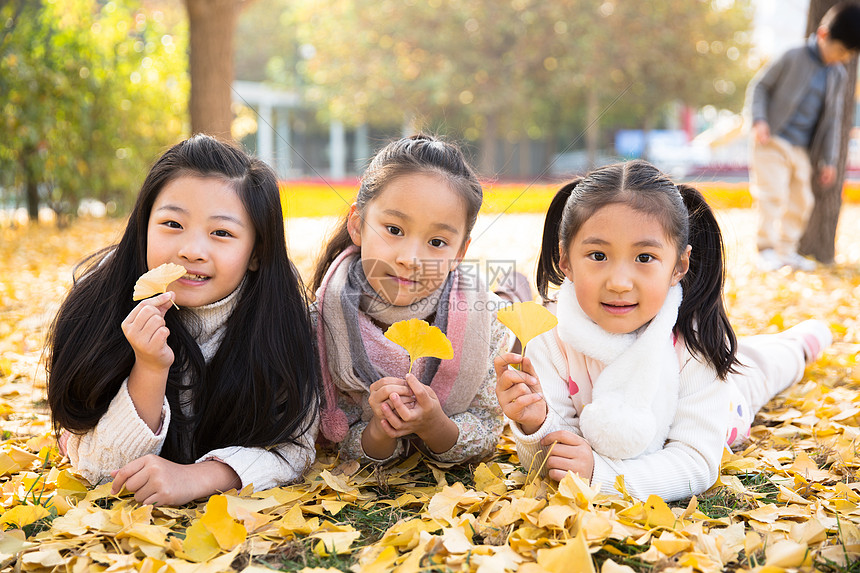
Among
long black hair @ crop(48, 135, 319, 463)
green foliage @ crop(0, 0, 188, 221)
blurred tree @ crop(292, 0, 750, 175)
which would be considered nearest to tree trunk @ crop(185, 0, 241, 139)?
green foliage @ crop(0, 0, 188, 221)

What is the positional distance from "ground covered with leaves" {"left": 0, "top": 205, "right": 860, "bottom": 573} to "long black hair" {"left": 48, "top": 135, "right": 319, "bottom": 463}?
21 centimetres

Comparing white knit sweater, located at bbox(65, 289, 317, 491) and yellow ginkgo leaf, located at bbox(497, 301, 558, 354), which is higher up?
yellow ginkgo leaf, located at bbox(497, 301, 558, 354)

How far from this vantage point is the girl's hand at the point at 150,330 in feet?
5.50

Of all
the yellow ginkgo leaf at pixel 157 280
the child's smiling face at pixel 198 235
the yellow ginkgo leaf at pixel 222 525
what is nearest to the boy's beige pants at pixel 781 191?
the child's smiling face at pixel 198 235

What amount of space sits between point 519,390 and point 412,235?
0.51 m

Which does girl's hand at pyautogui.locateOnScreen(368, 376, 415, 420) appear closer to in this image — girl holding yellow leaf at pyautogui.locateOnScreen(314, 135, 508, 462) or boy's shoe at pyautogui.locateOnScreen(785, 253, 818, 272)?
girl holding yellow leaf at pyautogui.locateOnScreen(314, 135, 508, 462)

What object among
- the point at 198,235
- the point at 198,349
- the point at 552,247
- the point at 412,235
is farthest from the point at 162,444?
the point at 552,247

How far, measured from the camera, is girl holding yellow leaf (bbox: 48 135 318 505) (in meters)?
1.82

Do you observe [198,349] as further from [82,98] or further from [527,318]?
[82,98]

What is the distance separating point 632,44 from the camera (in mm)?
20531

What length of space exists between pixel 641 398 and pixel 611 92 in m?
21.3

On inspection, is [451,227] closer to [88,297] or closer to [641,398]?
[641,398]

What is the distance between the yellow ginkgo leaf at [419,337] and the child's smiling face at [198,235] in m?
0.49

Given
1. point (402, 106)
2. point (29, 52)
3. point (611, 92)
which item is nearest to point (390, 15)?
point (402, 106)
